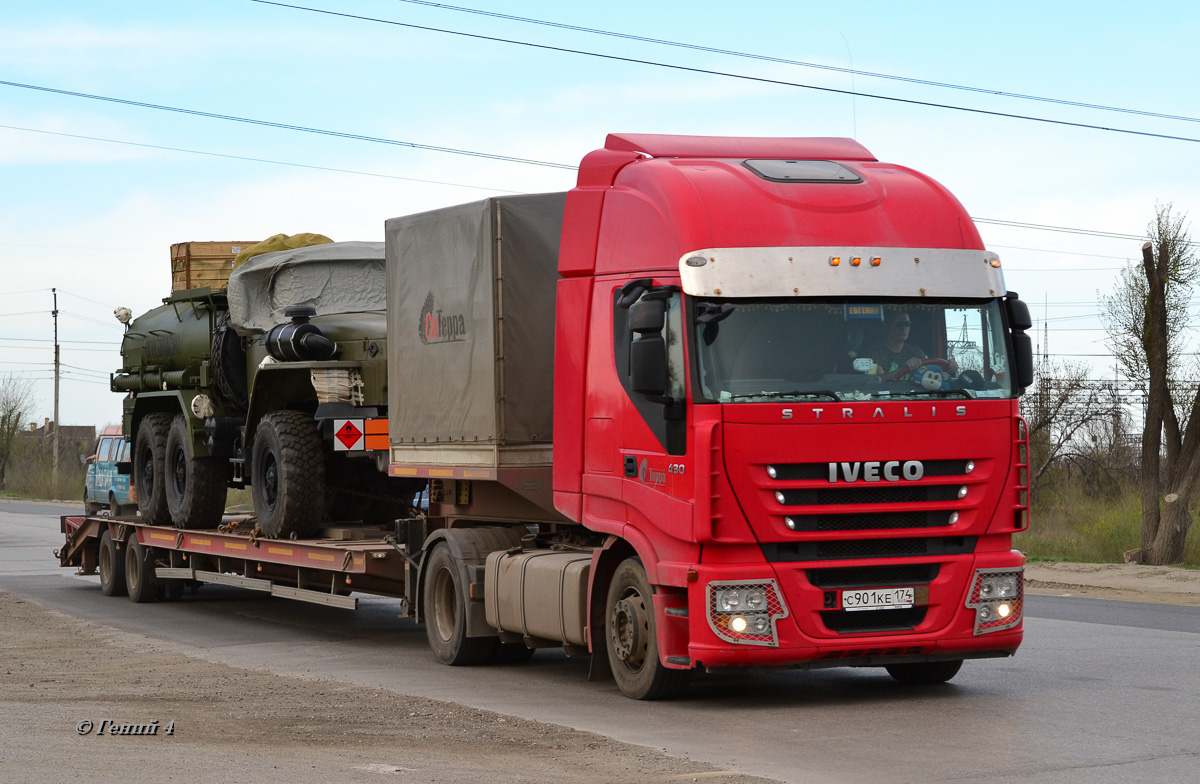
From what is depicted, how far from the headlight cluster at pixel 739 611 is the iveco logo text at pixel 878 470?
2.67 ft

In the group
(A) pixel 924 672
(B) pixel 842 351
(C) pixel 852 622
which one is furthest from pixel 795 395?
(A) pixel 924 672

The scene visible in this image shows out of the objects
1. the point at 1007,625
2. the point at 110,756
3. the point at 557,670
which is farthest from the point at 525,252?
the point at 110,756

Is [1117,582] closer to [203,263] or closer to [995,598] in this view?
[995,598]

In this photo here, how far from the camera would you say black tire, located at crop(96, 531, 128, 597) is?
20094 millimetres

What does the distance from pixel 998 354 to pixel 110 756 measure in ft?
19.2

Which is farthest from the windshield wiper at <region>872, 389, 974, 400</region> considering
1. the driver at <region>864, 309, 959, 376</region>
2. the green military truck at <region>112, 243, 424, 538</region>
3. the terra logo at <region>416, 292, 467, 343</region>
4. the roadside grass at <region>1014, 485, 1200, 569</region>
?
the roadside grass at <region>1014, 485, 1200, 569</region>

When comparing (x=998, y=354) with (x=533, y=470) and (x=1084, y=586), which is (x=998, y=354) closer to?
(x=533, y=470)

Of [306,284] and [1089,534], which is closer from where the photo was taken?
[306,284]

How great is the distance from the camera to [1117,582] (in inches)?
821

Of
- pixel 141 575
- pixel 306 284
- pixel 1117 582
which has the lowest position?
pixel 1117 582

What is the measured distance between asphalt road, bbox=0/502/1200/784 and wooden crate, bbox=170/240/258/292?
452 centimetres

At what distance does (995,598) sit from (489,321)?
4492 millimetres

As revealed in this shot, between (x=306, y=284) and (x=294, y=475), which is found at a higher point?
(x=306, y=284)

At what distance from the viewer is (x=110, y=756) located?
25.3ft
